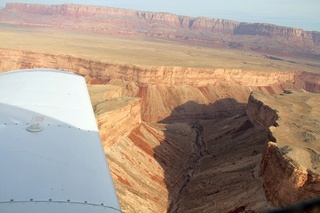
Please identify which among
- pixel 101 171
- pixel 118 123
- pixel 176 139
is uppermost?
pixel 101 171

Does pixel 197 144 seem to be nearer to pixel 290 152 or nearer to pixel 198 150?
pixel 198 150

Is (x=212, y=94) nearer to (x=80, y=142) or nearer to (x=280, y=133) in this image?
(x=280, y=133)

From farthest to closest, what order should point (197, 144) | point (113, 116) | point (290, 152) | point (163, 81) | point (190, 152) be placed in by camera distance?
point (163, 81) → point (197, 144) → point (190, 152) → point (113, 116) → point (290, 152)

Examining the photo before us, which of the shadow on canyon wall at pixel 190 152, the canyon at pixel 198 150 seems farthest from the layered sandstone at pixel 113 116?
the shadow on canyon wall at pixel 190 152

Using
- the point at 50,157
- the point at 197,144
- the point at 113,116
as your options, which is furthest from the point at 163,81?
the point at 50,157

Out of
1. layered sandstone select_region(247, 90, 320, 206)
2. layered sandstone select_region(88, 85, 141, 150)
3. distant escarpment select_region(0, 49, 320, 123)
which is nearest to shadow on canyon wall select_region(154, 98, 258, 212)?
distant escarpment select_region(0, 49, 320, 123)

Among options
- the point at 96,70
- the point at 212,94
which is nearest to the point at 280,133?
the point at 212,94

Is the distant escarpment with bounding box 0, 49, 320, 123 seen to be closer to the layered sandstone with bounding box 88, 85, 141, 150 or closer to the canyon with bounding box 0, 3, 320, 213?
the canyon with bounding box 0, 3, 320, 213
